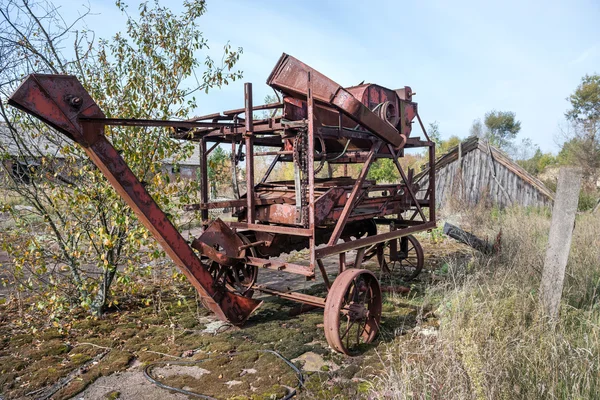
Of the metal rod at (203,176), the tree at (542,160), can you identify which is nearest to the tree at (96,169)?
the metal rod at (203,176)

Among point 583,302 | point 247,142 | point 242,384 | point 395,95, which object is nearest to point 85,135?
point 247,142

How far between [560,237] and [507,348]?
1.50 meters

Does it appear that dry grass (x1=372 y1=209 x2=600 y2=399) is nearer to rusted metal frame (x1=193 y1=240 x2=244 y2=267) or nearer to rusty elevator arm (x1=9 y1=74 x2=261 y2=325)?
rusted metal frame (x1=193 y1=240 x2=244 y2=267)

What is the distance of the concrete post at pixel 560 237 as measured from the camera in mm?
4043

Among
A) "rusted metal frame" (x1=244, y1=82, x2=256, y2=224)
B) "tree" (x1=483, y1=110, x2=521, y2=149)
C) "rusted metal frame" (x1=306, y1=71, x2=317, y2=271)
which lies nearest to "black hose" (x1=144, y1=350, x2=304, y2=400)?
"rusted metal frame" (x1=306, y1=71, x2=317, y2=271)

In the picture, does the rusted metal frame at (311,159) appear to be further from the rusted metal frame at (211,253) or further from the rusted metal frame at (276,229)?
the rusted metal frame at (211,253)

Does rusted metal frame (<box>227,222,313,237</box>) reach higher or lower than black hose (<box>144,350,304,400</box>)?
higher

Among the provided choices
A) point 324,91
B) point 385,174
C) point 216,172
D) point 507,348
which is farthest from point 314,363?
point 385,174

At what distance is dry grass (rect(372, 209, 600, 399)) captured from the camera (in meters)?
2.85

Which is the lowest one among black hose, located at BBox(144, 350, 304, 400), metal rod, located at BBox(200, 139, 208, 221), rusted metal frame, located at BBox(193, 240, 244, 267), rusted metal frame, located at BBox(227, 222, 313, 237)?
black hose, located at BBox(144, 350, 304, 400)

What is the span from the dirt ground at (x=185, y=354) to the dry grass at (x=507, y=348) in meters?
0.37

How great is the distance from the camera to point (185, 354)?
4328 millimetres

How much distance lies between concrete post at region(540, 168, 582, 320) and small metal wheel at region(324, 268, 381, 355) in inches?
70.0

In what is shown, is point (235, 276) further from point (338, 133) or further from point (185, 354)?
point (338, 133)
